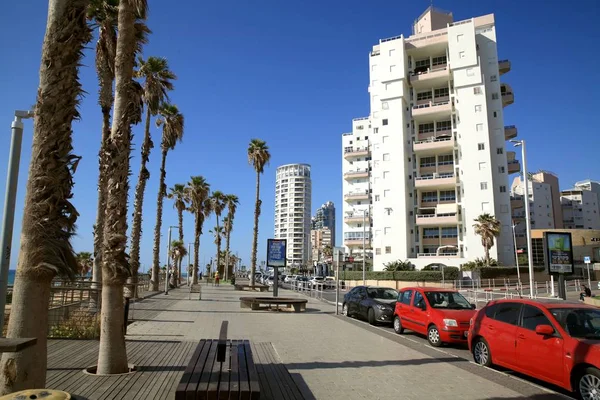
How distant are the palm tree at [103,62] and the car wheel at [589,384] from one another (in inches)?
654

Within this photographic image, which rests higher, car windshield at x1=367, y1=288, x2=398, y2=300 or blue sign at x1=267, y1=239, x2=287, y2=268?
blue sign at x1=267, y1=239, x2=287, y2=268

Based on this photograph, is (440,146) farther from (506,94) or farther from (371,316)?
(371,316)

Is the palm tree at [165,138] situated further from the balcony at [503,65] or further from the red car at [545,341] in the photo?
the balcony at [503,65]

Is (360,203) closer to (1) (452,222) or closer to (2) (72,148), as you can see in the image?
(1) (452,222)

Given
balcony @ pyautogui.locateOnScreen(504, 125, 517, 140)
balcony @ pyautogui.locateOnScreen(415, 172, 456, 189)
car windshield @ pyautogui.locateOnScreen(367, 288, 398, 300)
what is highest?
balcony @ pyautogui.locateOnScreen(504, 125, 517, 140)

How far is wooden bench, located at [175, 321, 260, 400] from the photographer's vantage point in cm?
466

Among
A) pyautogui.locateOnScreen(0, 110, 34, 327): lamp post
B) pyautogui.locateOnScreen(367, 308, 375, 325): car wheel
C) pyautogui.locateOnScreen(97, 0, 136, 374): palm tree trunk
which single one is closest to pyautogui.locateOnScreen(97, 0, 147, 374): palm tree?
pyautogui.locateOnScreen(97, 0, 136, 374): palm tree trunk

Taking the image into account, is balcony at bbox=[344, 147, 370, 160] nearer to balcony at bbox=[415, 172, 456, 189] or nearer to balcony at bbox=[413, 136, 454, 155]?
balcony at bbox=[413, 136, 454, 155]

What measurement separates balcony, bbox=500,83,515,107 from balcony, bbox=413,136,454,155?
35.3 feet

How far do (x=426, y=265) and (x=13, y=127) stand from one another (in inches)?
2049

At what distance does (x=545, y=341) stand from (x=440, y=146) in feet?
177

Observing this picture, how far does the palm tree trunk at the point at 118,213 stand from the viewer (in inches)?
283

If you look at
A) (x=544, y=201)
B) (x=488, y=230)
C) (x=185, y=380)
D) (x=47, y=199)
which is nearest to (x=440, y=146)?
(x=488, y=230)

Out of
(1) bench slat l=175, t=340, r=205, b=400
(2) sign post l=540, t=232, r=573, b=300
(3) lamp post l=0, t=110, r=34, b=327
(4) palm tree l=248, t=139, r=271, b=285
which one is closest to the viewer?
(1) bench slat l=175, t=340, r=205, b=400
